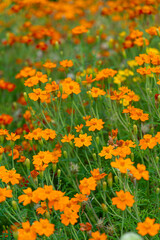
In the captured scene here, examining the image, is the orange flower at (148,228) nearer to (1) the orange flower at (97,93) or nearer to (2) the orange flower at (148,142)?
(2) the orange flower at (148,142)

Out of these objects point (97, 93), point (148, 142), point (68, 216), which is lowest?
point (68, 216)

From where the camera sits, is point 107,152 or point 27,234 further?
point 107,152

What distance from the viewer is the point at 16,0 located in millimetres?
4422

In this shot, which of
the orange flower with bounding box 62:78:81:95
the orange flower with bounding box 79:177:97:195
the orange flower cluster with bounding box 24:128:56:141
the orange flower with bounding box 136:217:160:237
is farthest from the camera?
the orange flower with bounding box 62:78:81:95

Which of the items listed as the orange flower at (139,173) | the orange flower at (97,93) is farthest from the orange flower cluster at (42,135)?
the orange flower at (139,173)

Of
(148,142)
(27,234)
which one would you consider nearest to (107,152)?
(148,142)

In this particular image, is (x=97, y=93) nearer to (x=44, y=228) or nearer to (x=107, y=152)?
(x=107, y=152)

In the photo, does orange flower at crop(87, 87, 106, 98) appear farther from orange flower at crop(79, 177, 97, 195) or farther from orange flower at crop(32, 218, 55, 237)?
orange flower at crop(32, 218, 55, 237)

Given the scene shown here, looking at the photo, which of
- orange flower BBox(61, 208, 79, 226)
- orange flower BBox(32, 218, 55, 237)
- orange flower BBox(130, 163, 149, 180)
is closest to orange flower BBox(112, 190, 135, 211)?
orange flower BBox(130, 163, 149, 180)

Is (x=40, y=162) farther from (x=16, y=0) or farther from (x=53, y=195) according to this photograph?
(x=16, y=0)

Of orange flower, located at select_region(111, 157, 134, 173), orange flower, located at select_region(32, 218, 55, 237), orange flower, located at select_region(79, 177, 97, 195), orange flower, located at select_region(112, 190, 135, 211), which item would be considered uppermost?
orange flower, located at select_region(111, 157, 134, 173)

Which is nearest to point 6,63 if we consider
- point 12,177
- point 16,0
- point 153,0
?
point 16,0

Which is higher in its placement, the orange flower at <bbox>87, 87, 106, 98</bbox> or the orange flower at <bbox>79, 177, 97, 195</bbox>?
the orange flower at <bbox>87, 87, 106, 98</bbox>

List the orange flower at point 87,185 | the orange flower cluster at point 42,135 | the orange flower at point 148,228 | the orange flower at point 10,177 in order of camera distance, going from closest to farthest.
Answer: the orange flower at point 148,228 → the orange flower at point 87,185 → the orange flower at point 10,177 → the orange flower cluster at point 42,135
